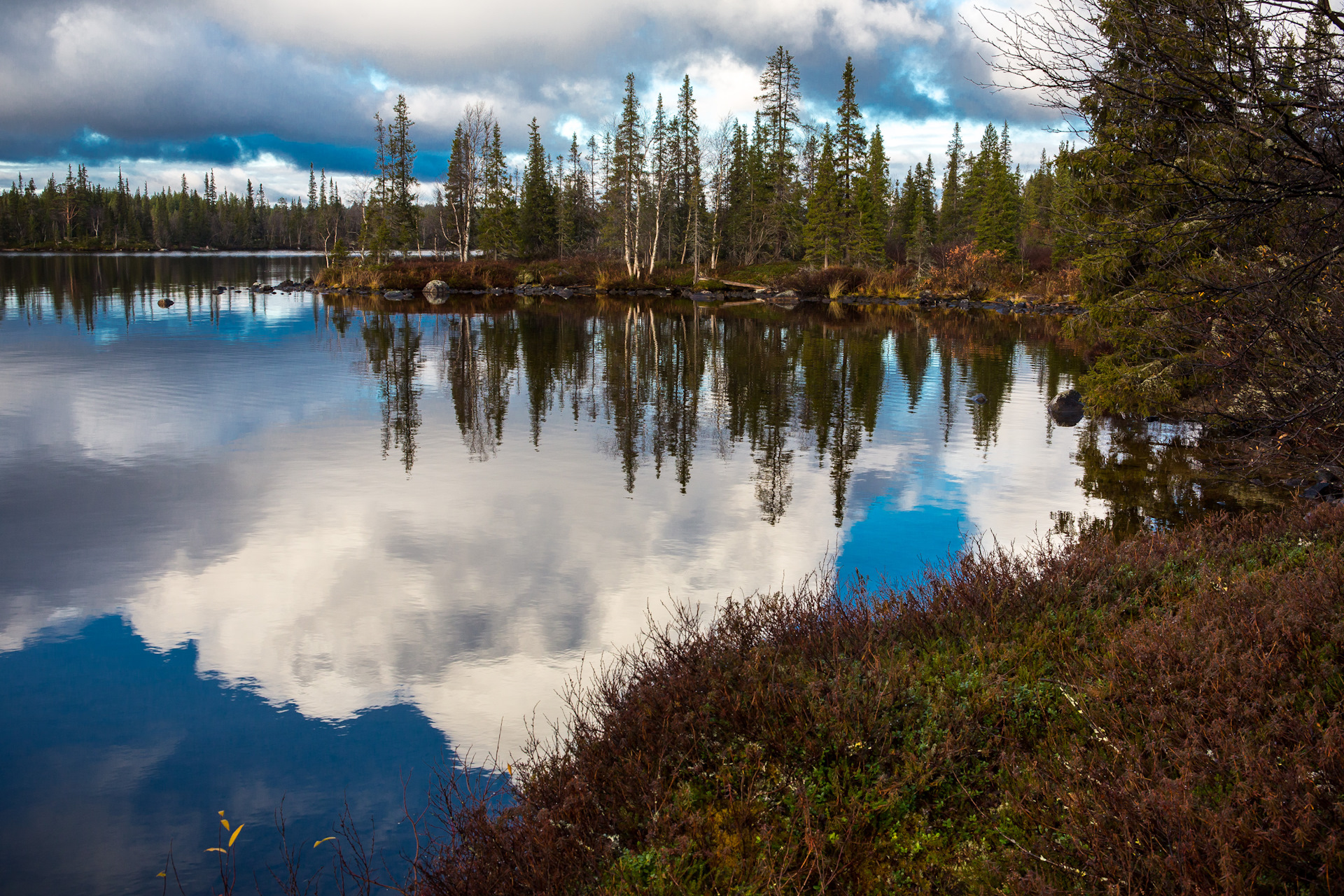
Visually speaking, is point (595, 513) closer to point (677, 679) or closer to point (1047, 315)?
point (677, 679)

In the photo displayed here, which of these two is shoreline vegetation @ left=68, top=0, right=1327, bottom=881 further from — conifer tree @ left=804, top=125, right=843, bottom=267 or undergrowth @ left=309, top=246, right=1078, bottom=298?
conifer tree @ left=804, top=125, right=843, bottom=267

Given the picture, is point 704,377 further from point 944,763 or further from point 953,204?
point 953,204

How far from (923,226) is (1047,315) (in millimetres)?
26933

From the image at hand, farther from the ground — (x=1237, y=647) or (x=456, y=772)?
(x=1237, y=647)

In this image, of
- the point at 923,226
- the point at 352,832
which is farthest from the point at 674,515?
the point at 923,226

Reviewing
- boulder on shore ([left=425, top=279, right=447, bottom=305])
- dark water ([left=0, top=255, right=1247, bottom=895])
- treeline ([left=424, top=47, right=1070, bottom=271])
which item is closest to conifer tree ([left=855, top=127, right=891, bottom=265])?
treeline ([left=424, top=47, right=1070, bottom=271])

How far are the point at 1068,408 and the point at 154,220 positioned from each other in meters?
163

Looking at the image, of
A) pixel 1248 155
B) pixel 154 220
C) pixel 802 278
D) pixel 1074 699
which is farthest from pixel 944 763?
pixel 154 220

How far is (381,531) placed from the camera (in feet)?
35.8

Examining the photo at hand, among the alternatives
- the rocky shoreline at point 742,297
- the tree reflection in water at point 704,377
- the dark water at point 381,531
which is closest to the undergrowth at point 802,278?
the rocky shoreline at point 742,297

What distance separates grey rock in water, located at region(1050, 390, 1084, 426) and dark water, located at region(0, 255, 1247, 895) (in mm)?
314

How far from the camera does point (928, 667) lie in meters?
5.93

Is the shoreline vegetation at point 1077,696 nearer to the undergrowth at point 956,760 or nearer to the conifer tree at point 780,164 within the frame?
the undergrowth at point 956,760

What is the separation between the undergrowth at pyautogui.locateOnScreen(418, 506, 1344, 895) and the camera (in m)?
3.67
